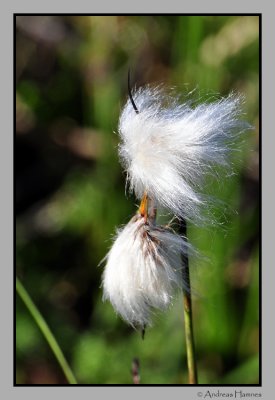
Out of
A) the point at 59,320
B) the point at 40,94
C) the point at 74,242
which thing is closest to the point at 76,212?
the point at 74,242

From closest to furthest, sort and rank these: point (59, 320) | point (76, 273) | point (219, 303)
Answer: point (219, 303)
point (59, 320)
point (76, 273)

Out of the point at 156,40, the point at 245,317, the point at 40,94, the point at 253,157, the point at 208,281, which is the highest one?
the point at 156,40

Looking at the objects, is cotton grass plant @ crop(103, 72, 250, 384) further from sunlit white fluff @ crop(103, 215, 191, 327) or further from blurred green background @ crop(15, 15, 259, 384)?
blurred green background @ crop(15, 15, 259, 384)

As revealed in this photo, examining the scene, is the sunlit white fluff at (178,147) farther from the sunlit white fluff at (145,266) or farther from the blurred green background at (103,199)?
the blurred green background at (103,199)

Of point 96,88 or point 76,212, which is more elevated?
point 96,88

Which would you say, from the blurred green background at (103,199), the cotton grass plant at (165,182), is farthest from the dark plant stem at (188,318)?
the blurred green background at (103,199)

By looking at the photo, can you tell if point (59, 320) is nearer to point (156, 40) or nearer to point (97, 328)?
point (97, 328)

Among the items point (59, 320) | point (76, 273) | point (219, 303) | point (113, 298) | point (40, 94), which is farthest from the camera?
point (40, 94)
